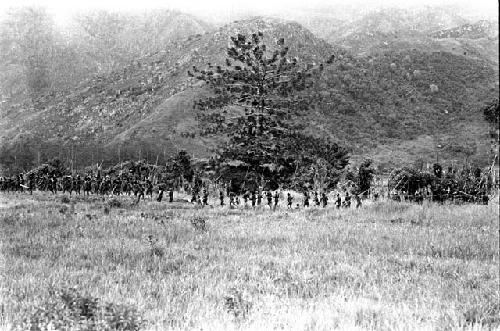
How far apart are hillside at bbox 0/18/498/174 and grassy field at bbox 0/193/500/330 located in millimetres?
45720

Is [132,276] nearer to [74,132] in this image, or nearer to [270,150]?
[270,150]

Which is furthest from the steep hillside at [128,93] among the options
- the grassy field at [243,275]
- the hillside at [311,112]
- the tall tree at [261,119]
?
the grassy field at [243,275]

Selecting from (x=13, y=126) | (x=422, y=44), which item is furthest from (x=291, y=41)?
(x=13, y=126)

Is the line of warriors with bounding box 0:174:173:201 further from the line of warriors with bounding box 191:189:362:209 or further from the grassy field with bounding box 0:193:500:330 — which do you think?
the grassy field with bounding box 0:193:500:330

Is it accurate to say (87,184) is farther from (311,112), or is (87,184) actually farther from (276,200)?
(311,112)

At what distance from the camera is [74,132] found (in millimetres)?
93938

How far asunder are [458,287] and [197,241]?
449cm

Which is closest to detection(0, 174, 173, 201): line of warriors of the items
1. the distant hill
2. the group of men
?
the group of men

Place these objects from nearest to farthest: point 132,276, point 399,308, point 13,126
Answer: point 399,308
point 132,276
point 13,126

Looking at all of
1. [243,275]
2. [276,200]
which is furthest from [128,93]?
[243,275]

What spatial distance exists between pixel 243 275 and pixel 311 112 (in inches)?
2836

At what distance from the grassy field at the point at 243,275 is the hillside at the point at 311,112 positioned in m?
45.7

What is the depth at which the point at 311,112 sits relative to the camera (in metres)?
77.1

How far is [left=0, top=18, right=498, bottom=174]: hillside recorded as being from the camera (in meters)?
68.0
